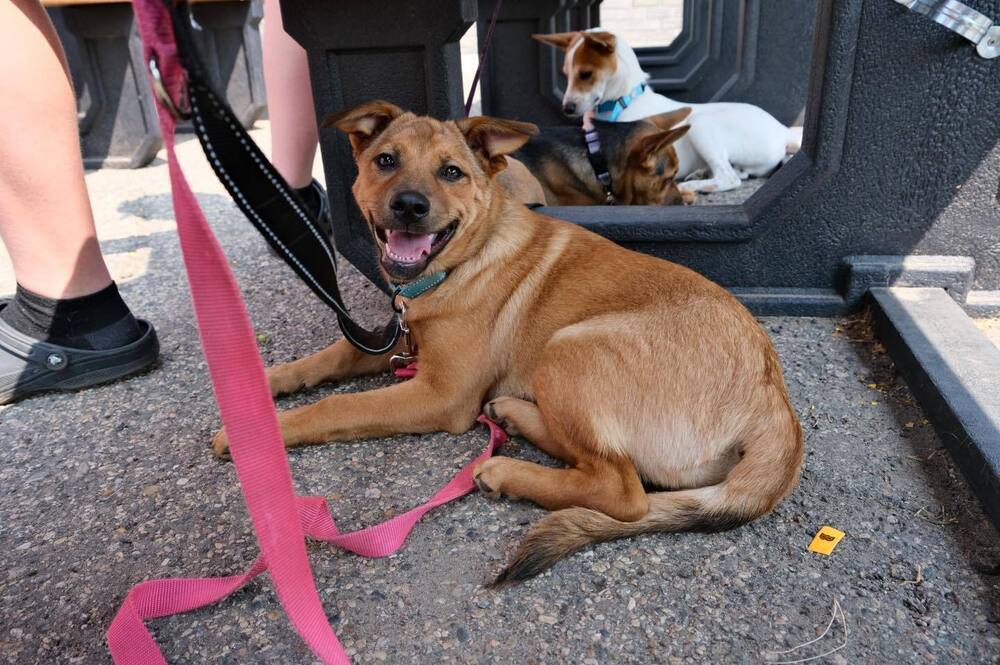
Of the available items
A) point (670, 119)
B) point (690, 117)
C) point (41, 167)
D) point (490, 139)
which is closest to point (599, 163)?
point (670, 119)

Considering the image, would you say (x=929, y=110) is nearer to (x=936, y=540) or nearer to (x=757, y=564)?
(x=936, y=540)

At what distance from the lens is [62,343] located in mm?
2848

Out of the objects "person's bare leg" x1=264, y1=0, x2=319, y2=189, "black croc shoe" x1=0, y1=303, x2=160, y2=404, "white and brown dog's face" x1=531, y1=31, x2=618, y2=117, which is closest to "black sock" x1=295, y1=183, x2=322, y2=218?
"person's bare leg" x1=264, y1=0, x2=319, y2=189

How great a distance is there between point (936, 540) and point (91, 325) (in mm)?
2988

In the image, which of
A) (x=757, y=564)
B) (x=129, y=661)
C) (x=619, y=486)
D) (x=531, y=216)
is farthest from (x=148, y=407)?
(x=757, y=564)

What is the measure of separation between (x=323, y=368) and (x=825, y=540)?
6.10 ft

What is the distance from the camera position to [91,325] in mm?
2871

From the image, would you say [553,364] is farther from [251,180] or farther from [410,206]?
[251,180]

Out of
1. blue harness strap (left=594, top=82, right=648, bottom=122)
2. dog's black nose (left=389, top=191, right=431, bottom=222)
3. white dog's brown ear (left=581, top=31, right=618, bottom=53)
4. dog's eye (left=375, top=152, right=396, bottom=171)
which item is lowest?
blue harness strap (left=594, top=82, right=648, bottom=122)

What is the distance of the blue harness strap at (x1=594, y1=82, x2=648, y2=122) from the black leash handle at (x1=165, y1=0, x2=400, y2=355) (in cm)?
468

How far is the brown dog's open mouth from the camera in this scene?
97.4 inches

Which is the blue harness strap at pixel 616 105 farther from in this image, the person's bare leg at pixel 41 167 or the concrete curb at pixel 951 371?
the person's bare leg at pixel 41 167

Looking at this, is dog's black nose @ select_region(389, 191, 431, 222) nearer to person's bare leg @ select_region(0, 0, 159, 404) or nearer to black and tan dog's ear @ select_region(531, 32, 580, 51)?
person's bare leg @ select_region(0, 0, 159, 404)

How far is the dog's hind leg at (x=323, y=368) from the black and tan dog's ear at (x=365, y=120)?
2.55 feet
